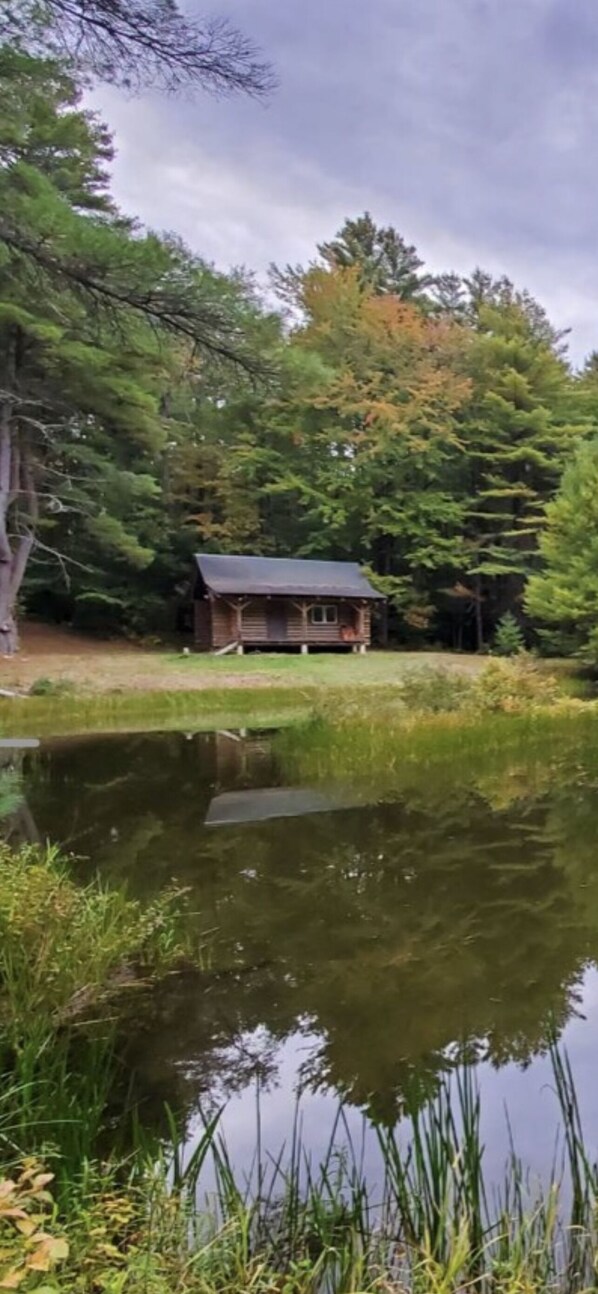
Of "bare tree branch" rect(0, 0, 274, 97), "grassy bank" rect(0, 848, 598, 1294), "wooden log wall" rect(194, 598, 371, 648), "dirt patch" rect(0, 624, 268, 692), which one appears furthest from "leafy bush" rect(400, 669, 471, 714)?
"wooden log wall" rect(194, 598, 371, 648)

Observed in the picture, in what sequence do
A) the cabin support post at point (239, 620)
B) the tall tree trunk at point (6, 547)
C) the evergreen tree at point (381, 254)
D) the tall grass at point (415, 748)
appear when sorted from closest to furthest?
the tall grass at point (415, 748)
the tall tree trunk at point (6, 547)
the cabin support post at point (239, 620)
the evergreen tree at point (381, 254)

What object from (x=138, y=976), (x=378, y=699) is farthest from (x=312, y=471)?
(x=138, y=976)

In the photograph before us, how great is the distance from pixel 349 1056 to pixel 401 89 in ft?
31.5

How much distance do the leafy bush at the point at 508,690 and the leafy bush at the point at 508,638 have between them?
1252 cm

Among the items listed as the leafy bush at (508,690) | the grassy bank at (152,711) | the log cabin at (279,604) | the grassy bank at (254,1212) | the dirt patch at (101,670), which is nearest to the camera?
the grassy bank at (254,1212)

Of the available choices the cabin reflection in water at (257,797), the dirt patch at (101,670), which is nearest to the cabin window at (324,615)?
the dirt patch at (101,670)

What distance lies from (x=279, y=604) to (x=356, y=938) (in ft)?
71.6

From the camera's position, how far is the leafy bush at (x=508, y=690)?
1176cm

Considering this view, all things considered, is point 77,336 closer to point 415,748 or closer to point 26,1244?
point 415,748

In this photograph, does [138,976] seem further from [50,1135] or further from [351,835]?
[351,835]

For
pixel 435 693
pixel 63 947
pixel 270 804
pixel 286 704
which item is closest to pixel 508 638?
pixel 286 704

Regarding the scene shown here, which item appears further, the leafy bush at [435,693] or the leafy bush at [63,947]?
the leafy bush at [435,693]

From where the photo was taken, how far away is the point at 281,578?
85.4 ft

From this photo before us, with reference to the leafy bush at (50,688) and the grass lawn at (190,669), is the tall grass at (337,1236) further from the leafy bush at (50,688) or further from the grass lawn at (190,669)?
the leafy bush at (50,688)
